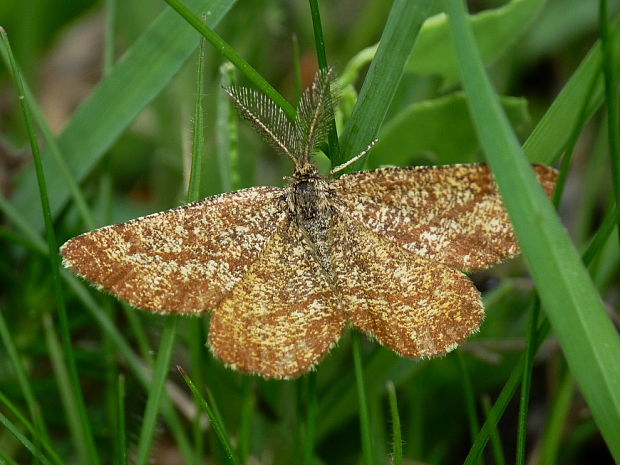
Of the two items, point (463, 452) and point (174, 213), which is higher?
point (174, 213)

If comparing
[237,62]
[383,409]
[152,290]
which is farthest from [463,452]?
[237,62]

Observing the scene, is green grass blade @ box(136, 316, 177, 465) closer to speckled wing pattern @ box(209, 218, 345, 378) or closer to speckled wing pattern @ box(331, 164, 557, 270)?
speckled wing pattern @ box(209, 218, 345, 378)

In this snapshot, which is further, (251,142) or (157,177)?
(157,177)

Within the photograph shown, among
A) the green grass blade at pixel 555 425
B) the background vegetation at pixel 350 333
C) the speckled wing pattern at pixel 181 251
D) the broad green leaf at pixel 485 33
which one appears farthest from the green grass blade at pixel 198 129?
the green grass blade at pixel 555 425

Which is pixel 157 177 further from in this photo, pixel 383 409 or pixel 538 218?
pixel 538 218

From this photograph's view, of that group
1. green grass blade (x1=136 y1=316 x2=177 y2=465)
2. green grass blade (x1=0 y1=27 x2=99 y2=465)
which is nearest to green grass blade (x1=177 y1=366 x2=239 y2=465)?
green grass blade (x1=136 y1=316 x2=177 y2=465)

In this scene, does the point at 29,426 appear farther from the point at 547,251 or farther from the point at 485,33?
the point at 485,33
